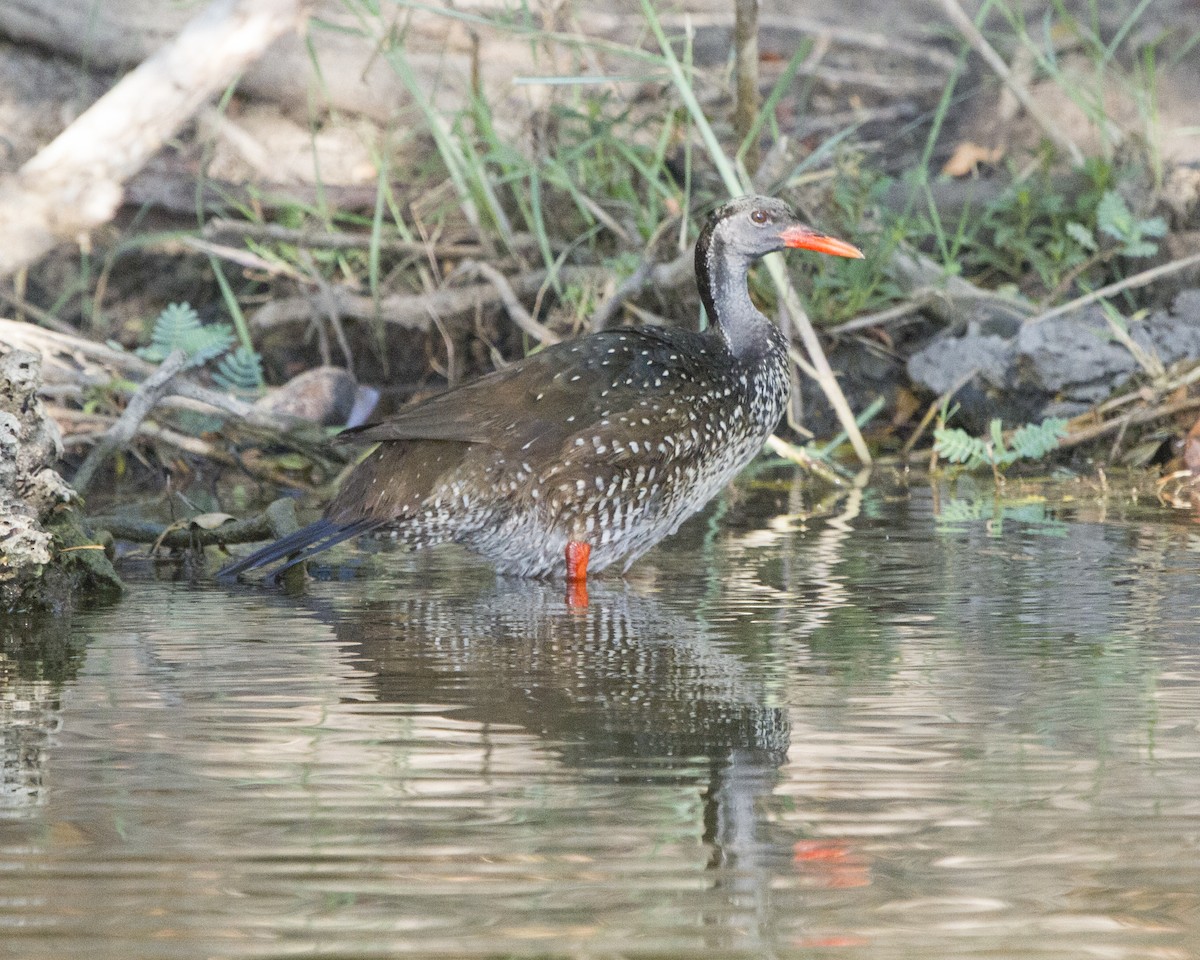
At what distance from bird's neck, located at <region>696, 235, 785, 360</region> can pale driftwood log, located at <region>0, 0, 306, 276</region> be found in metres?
1.79

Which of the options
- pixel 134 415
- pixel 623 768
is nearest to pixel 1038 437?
pixel 134 415

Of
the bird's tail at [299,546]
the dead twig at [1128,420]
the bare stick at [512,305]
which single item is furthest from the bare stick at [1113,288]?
the bird's tail at [299,546]

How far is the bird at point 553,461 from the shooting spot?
224 inches

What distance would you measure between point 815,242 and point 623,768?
344cm

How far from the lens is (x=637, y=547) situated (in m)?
6.00

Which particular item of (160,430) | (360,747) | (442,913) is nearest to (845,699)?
(360,747)

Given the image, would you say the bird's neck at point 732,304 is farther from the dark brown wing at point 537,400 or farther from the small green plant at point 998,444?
the small green plant at point 998,444

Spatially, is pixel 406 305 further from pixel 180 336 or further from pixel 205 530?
pixel 205 530

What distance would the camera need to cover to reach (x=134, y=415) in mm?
6637

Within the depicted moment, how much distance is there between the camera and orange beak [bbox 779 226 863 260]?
6.43m

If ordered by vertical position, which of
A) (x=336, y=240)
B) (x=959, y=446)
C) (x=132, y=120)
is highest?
(x=132, y=120)

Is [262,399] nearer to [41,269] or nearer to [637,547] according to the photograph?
[41,269]

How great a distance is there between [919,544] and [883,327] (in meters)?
2.84

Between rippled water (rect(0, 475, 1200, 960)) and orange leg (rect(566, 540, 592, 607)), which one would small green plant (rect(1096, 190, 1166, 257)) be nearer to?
rippled water (rect(0, 475, 1200, 960))
